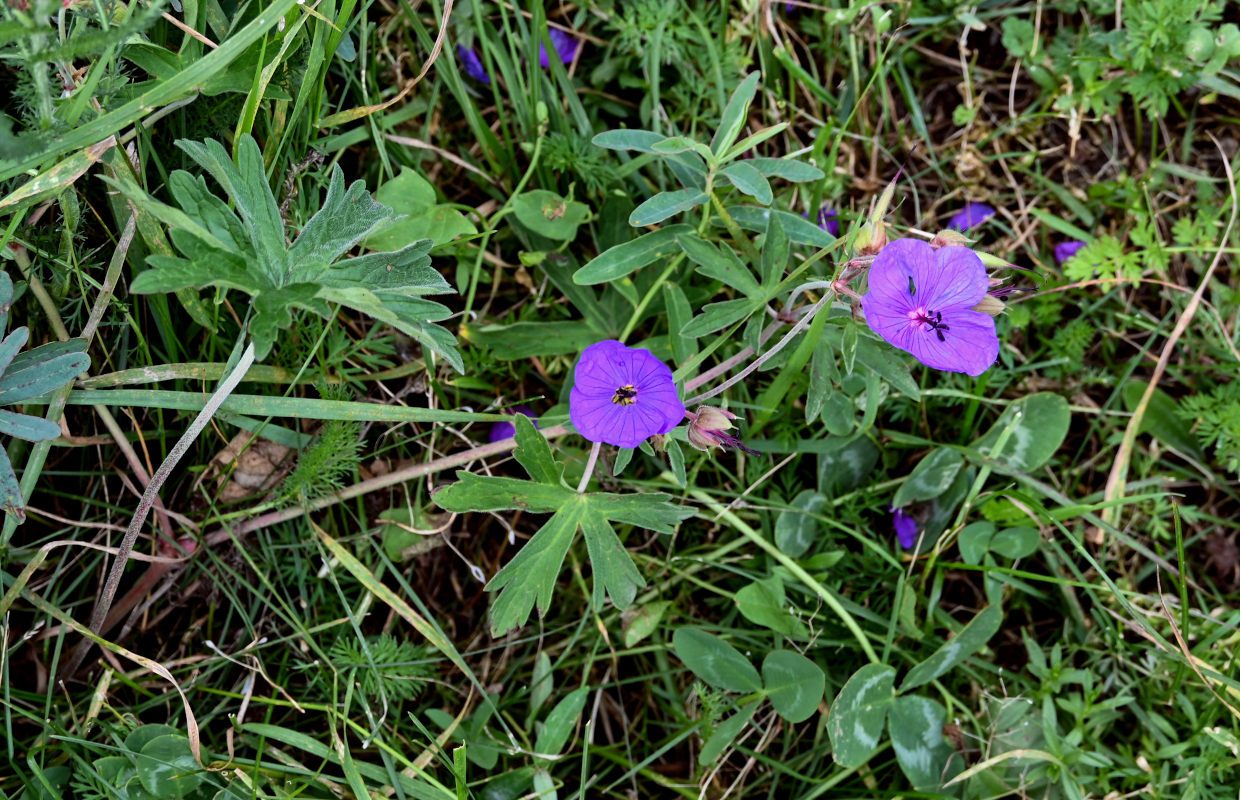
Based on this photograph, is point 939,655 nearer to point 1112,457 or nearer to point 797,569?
point 797,569

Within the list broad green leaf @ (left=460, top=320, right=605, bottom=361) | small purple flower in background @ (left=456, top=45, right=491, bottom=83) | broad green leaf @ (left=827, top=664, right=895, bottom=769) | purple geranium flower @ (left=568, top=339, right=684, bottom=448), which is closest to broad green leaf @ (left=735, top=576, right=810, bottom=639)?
broad green leaf @ (left=827, top=664, right=895, bottom=769)

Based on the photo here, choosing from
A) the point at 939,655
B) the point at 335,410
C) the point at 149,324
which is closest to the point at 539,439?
the point at 335,410

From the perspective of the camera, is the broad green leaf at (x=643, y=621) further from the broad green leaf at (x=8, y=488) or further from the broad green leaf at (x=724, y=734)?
the broad green leaf at (x=8, y=488)

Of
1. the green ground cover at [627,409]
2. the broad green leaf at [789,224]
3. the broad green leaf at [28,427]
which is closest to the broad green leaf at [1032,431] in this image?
the green ground cover at [627,409]

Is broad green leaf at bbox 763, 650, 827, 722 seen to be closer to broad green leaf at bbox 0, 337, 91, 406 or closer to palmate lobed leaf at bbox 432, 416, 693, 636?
palmate lobed leaf at bbox 432, 416, 693, 636

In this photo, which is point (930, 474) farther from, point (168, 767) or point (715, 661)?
point (168, 767)

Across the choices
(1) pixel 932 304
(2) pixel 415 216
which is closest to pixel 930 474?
(1) pixel 932 304

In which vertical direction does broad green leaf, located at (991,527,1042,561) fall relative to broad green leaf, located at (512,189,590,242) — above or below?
below
